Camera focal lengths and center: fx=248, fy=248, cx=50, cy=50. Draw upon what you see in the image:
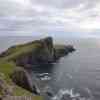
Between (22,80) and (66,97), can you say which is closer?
(66,97)

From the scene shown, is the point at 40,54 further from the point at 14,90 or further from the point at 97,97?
the point at 14,90

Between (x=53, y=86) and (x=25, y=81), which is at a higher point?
(x=25, y=81)

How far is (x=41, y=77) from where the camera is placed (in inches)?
5281

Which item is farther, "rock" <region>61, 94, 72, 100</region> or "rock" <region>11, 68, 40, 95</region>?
"rock" <region>11, 68, 40, 95</region>

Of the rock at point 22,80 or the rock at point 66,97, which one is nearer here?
the rock at point 66,97

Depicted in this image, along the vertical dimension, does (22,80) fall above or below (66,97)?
above

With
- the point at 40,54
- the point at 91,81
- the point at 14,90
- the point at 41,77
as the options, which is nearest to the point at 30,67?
the point at 40,54

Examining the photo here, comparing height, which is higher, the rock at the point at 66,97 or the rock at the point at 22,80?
the rock at the point at 22,80

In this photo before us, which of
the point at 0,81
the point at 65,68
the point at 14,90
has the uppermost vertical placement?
the point at 0,81

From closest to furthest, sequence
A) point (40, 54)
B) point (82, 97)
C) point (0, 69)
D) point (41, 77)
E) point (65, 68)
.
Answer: point (82, 97)
point (0, 69)
point (41, 77)
point (65, 68)
point (40, 54)

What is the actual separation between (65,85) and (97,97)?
22081 mm

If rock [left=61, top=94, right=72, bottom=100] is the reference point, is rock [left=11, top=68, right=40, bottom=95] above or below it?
above

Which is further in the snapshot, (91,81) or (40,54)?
(40,54)

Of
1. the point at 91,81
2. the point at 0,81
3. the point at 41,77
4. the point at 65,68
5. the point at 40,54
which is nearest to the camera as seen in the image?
the point at 0,81
